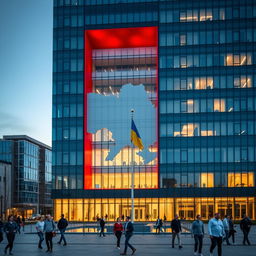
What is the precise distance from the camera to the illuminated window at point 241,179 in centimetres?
8332

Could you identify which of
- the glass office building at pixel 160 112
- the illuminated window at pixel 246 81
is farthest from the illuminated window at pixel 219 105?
the illuminated window at pixel 246 81

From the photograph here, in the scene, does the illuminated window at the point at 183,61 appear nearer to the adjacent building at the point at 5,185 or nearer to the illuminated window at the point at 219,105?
the illuminated window at the point at 219,105

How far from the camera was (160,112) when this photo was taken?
8681cm

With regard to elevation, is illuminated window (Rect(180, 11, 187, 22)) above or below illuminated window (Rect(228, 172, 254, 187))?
above

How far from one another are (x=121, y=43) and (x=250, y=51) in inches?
947

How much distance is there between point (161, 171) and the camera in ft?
280

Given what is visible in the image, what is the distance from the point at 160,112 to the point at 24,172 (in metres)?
62.6

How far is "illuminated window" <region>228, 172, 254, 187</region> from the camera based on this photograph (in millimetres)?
83319

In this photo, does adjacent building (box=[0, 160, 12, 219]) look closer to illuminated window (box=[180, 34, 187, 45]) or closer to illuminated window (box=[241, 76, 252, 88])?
illuminated window (box=[180, 34, 187, 45])

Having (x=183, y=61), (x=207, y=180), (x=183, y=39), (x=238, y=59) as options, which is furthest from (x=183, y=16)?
(x=207, y=180)

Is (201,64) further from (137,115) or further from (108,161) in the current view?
(108,161)

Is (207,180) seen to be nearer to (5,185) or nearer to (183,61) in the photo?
(183,61)

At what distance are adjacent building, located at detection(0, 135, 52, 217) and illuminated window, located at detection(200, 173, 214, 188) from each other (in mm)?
61191

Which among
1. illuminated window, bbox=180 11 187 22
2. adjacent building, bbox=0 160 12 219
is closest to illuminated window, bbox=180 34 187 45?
illuminated window, bbox=180 11 187 22
